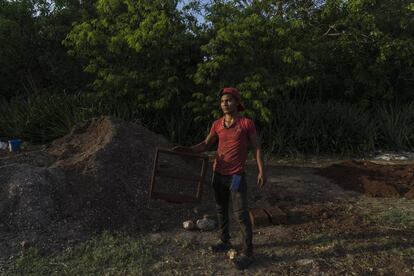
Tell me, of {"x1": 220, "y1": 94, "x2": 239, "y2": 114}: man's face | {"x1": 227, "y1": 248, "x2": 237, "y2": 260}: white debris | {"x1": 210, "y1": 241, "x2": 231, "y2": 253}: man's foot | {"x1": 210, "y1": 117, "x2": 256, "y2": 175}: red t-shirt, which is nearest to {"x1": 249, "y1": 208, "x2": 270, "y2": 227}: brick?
{"x1": 210, "y1": 241, "x2": 231, "y2": 253}: man's foot

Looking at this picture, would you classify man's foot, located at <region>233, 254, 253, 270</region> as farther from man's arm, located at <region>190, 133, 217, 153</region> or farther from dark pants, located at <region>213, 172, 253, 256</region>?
man's arm, located at <region>190, 133, 217, 153</region>

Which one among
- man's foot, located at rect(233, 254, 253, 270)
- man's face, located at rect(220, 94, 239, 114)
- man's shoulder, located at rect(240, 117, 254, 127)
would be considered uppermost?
man's face, located at rect(220, 94, 239, 114)

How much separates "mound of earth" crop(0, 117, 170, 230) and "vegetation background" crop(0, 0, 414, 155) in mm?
3082

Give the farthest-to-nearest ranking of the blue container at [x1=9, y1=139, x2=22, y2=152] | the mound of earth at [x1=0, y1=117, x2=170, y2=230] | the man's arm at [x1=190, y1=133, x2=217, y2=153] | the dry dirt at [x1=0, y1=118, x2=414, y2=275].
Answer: the blue container at [x1=9, y1=139, x2=22, y2=152] → the mound of earth at [x1=0, y1=117, x2=170, y2=230] → the man's arm at [x1=190, y1=133, x2=217, y2=153] → the dry dirt at [x1=0, y1=118, x2=414, y2=275]

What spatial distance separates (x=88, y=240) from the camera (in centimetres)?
444

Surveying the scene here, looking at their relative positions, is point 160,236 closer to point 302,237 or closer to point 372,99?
point 302,237

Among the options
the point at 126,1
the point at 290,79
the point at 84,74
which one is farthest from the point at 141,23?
the point at 84,74

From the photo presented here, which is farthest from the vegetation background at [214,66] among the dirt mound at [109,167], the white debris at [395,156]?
the dirt mound at [109,167]

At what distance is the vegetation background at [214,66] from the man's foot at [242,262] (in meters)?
4.84

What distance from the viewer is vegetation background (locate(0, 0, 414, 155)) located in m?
8.99

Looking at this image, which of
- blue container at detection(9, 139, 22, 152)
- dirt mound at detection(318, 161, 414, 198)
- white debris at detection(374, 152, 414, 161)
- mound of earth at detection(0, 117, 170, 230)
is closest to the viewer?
mound of earth at detection(0, 117, 170, 230)

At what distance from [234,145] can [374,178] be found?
4.10 m

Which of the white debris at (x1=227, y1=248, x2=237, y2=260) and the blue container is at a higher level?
the blue container

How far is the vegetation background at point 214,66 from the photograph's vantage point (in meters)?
8.99
